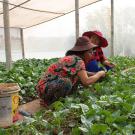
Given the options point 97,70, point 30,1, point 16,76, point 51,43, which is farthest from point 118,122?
point 51,43

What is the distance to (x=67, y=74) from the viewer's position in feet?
13.8

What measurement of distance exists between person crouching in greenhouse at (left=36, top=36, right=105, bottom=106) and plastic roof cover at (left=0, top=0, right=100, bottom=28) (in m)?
6.78

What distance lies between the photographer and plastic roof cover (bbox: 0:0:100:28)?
11.4 m

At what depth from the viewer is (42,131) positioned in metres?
2.88

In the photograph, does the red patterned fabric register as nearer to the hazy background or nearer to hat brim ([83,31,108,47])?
hat brim ([83,31,108,47])

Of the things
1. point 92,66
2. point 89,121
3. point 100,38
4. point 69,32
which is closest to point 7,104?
point 89,121

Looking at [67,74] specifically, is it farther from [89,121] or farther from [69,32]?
[69,32]

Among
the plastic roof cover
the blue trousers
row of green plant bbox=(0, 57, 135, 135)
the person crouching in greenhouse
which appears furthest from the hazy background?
row of green plant bbox=(0, 57, 135, 135)

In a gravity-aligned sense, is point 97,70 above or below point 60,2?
below

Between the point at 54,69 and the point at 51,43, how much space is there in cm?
1275

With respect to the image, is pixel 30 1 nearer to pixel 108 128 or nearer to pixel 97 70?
pixel 97 70

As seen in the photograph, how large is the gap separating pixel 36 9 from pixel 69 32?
15.3 ft

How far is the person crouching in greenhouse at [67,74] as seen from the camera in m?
4.14

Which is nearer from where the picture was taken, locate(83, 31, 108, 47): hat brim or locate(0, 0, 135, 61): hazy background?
locate(83, 31, 108, 47): hat brim
